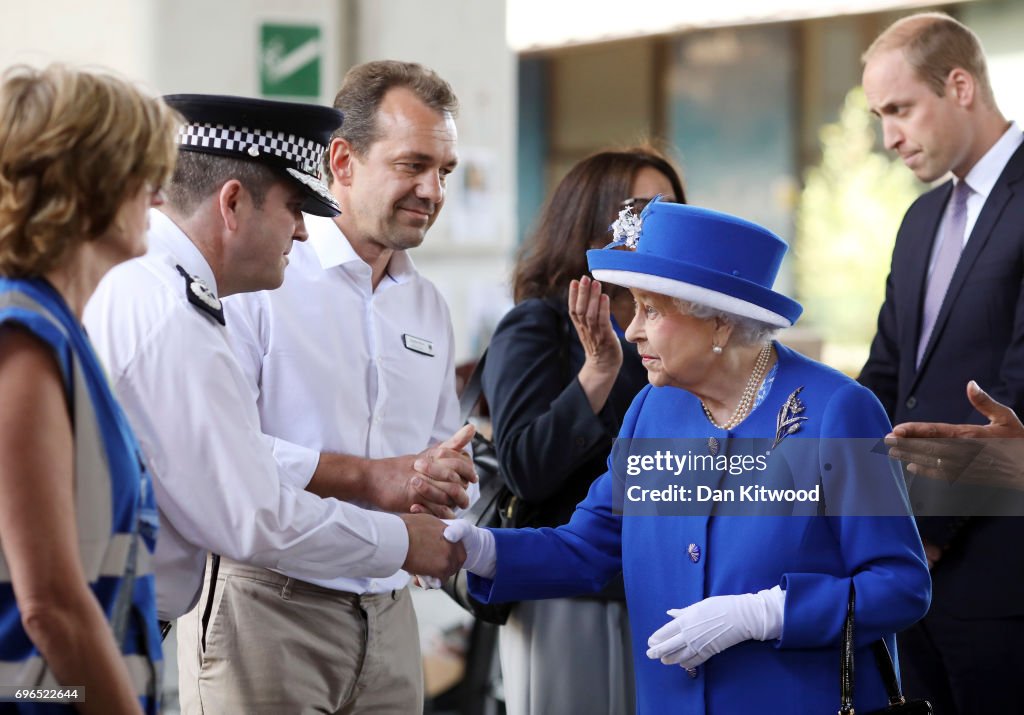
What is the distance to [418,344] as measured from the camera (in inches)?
106

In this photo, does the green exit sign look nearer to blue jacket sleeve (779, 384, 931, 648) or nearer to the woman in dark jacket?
the woman in dark jacket

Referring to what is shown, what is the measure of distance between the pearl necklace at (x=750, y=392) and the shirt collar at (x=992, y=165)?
1.21 meters

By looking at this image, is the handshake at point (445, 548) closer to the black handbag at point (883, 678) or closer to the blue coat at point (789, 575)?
the blue coat at point (789, 575)

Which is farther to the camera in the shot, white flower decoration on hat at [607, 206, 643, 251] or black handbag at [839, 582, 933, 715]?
white flower decoration on hat at [607, 206, 643, 251]

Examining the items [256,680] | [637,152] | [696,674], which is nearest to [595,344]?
[637,152]

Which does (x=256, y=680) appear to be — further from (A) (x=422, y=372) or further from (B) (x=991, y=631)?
(B) (x=991, y=631)

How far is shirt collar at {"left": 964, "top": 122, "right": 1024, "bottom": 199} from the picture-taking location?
3096 millimetres

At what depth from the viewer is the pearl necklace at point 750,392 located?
2.22 m

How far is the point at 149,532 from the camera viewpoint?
1.68 meters

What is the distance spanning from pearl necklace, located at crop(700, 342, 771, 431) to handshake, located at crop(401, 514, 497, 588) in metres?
0.53

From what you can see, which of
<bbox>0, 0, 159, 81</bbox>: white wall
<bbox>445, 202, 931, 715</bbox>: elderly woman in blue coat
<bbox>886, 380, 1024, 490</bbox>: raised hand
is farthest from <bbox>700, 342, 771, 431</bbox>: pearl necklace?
<bbox>0, 0, 159, 81</bbox>: white wall

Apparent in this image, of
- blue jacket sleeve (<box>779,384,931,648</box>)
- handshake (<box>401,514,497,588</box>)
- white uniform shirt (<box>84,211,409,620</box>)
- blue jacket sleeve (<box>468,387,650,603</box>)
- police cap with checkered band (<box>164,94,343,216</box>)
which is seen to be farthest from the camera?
blue jacket sleeve (<box>468,387,650,603</box>)

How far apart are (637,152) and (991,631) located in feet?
4.73

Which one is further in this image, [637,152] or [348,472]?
[637,152]
